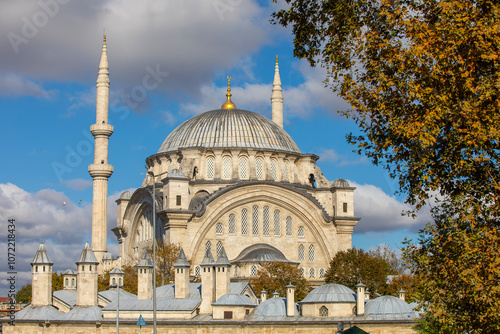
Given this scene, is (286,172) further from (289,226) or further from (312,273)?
(312,273)

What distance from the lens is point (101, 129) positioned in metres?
57.3

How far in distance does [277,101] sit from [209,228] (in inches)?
783

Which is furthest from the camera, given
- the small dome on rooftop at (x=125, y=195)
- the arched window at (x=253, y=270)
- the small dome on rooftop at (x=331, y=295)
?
the small dome on rooftop at (x=125, y=195)

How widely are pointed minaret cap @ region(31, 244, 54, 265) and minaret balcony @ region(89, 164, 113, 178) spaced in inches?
583

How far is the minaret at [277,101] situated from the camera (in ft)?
229


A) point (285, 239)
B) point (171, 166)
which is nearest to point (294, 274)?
point (285, 239)

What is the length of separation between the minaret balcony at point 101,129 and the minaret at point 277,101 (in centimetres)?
1779

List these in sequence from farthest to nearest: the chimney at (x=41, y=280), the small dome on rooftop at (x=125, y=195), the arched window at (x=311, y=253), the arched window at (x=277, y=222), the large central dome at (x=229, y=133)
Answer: the small dome on rooftop at (x=125, y=195), the large central dome at (x=229, y=133), the arched window at (x=311, y=253), the arched window at (x=277, y=222), the chimney at (x=41, y=280)

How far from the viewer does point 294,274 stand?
49125 millimetres

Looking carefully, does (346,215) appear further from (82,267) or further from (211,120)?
(82,267)

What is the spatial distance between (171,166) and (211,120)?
209 inches

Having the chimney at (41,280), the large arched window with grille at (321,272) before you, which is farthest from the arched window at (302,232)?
the chimney at (41,280)

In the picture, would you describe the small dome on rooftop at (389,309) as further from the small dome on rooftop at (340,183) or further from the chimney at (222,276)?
the small dome on rooftop at (340,183)

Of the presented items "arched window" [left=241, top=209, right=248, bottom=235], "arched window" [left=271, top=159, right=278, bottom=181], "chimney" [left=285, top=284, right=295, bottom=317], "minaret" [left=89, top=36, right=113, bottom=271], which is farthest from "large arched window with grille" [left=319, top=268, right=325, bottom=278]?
"chimney" [left=285, top=284, right=295, bottom=317]
